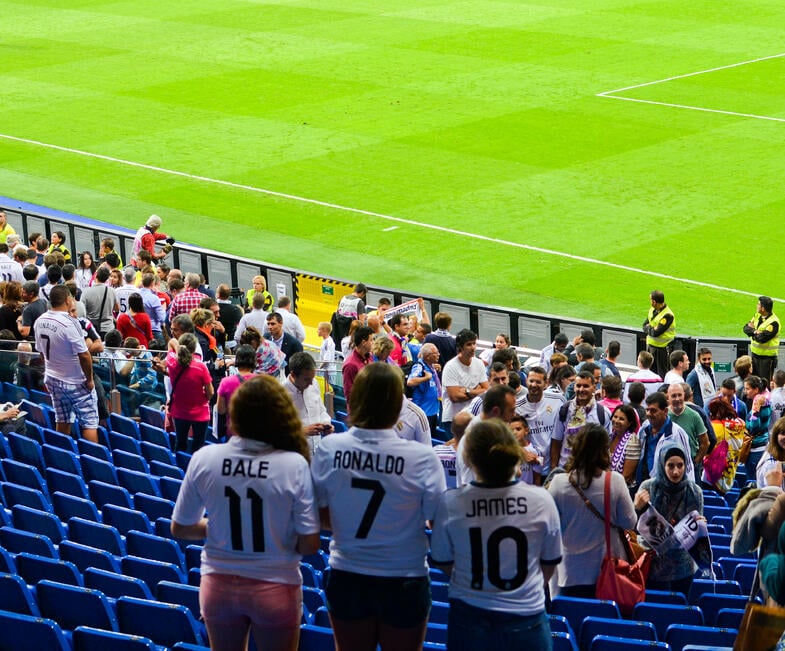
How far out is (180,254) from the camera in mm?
21875

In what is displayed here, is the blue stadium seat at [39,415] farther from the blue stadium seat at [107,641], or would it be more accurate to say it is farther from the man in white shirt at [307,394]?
the blue stadium seat at [107,641]

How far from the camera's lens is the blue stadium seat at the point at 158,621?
19.1 feet

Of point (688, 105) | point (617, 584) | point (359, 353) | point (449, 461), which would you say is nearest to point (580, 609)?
point (617, 584)

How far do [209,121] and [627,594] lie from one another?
1101 inches

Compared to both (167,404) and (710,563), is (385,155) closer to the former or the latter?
(167,404)

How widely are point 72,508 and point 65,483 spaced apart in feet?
1.81

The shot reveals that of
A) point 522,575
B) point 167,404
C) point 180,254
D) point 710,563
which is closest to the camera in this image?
point 522,575

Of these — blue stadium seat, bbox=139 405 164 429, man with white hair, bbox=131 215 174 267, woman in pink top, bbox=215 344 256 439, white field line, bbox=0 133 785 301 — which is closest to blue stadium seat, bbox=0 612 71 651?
woman in pink top, bbox=215 344 256 439

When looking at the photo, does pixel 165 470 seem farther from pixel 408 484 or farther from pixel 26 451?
pixel 408 484

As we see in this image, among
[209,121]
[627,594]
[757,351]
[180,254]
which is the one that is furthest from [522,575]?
[209,121]

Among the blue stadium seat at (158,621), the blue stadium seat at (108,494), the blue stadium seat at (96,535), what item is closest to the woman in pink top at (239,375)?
the blue stadium seat at (108,494)

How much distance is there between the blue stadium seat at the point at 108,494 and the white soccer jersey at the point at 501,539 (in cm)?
382

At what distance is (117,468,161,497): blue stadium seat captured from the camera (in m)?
8.80

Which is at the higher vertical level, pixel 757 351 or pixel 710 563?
pixel 710 563
